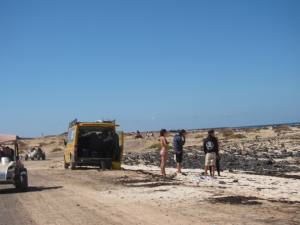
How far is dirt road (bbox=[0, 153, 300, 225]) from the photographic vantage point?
37.2 feet

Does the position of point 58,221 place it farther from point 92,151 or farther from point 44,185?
point 92,151

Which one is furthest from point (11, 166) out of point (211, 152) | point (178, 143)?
point (178, 143)

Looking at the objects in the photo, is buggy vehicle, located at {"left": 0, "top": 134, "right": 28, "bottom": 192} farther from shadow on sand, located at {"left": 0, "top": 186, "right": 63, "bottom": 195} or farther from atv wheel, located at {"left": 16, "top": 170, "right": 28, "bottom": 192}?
shadow on sand, located at {"left": 0, "top": 186, "right": 63, "bottom": 195}

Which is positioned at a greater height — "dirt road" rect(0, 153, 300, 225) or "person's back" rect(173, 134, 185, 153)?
"person's back" rect(173, 134, 185, 153)

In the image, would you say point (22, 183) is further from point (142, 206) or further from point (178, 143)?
point (178, 143)

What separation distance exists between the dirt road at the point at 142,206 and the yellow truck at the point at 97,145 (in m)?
9.59

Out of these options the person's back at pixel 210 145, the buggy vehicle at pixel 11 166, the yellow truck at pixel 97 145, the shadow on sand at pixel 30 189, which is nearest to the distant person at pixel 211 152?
the person's back at pixel 210 145

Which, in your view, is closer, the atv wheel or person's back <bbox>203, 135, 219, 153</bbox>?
the atv wheel

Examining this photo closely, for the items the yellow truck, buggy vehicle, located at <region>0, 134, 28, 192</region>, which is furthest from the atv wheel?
the yellow truck

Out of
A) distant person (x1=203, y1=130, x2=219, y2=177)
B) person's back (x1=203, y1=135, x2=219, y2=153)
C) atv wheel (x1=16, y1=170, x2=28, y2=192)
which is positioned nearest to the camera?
atv wheel (x1=16, y1=170, x2=28, y2=192)

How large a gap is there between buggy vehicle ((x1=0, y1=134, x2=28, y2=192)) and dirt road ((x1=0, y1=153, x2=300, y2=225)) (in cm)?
38

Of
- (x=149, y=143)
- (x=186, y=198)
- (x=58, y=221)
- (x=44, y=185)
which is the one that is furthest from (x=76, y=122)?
(x=149, y=143)

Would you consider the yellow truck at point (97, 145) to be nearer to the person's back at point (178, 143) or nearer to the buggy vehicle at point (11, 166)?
the person's back at point (178, 143)

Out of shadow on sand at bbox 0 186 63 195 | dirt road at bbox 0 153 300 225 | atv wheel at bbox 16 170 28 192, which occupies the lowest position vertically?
dirt road at bbox 0 153 300 225
